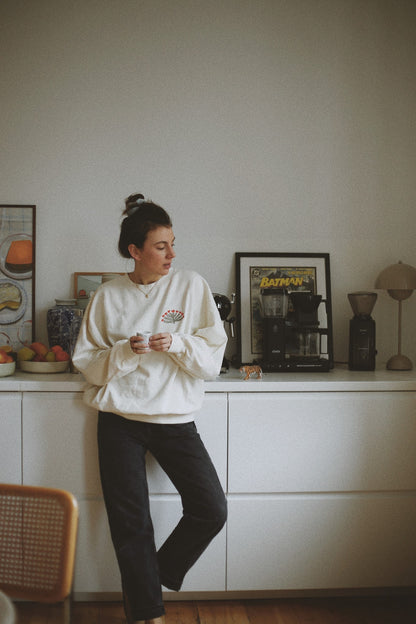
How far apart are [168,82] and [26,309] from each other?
1.29 m

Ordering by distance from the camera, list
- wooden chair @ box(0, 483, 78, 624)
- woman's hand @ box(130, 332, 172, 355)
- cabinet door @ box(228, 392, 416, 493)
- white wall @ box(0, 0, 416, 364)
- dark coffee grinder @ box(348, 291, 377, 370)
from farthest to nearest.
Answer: white wall @ box(0, 0, 416, 364) < dark coffee grinder @ box(348, 291, 377, 370) < cabinet door @ box(228, 392, 416, 493) < woman's hand @ box(130, 332, 172, 355) < wooden chair @ box(0, 483, 78, 624)

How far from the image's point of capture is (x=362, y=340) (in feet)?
7.91

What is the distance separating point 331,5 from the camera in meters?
2.59

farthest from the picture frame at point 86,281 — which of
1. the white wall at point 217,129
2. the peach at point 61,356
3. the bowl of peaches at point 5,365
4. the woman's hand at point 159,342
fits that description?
the woman's hand at point 159,342

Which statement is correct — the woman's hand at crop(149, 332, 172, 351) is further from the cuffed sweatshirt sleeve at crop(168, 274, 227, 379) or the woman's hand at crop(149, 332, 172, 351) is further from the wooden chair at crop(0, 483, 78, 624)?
the wooden chair at crop(0, 483, 78, 624)

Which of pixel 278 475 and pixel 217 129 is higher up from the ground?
pixel 217 129

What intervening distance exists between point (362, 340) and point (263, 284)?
53cm

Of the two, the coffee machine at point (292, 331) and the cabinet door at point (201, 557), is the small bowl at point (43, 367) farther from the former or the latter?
the coffee machine at point (292, 331)

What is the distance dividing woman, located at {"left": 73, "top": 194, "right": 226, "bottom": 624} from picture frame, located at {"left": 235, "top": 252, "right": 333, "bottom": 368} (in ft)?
1.88

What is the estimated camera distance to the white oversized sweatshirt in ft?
6.12

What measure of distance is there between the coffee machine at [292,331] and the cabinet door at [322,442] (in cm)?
25

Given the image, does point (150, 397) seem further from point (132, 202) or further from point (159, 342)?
point (132, 202)

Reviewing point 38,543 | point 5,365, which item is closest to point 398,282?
point 5,365


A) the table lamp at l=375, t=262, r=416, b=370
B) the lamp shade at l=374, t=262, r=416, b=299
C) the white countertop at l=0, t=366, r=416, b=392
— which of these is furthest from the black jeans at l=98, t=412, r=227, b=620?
the lamp shade at l=374, t=262, r=416, b=299
